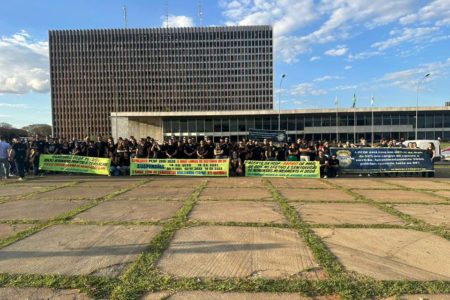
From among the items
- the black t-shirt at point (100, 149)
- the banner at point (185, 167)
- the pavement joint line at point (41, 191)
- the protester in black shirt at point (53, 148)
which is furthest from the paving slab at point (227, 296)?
the protester in black shirt at point (53, 148)

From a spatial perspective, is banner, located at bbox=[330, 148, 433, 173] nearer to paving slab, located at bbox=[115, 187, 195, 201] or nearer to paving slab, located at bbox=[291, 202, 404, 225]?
paving slab, located at bbox=[291, 202, 404, 225]

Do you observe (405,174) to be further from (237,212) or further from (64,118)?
(64,118)

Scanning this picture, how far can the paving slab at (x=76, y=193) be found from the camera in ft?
30.1

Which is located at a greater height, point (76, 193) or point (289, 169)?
point (289, 169)

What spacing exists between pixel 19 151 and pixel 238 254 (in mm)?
12889

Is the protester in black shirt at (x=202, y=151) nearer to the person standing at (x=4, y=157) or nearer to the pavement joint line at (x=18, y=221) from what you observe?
the person standing at (x=4, y=157)

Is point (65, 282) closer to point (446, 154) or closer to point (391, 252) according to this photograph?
point (391, 252)

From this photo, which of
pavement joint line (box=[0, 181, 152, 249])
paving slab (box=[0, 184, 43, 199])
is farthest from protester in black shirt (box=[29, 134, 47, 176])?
pavement joint line (box=[0, 181, 152, 249])

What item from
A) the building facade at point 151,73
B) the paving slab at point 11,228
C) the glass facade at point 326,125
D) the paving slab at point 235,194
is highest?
the building facade at point 151,73

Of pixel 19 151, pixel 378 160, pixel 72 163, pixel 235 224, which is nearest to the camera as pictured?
Answer: pixel 235 224

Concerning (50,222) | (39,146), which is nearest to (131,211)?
(50,222)

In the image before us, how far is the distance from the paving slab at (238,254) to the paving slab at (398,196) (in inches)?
179

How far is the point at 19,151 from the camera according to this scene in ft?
45.6

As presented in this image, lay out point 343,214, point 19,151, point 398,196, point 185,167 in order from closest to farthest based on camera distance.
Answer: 1. point 343,214
2. point 398,196
3. point 19,151
4. point 185,167
